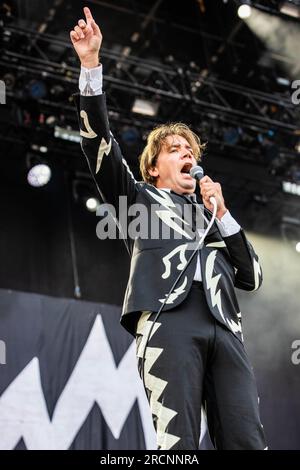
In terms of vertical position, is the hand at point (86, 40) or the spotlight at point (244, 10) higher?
the spotlight at point (244, 10)

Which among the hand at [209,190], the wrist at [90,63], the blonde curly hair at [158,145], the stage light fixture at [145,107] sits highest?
the stage light fixture at [145,107]

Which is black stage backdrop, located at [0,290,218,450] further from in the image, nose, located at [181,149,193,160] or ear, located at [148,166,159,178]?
nose, located at [181,149,193,160]

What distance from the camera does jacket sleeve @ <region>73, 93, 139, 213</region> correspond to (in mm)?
2131

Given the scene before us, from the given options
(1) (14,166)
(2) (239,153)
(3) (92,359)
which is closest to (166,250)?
(3) (92,359)

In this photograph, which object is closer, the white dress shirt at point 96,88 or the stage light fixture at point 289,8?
the white dress shirt at point 96,88

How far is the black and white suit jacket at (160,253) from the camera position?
1.99 m

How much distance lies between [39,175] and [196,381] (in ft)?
15.1

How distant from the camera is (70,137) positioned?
6344mm

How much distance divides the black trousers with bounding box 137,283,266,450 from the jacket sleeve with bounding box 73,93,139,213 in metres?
0.44

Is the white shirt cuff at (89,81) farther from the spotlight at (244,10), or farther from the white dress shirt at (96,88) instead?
the spotlight at (244,10)

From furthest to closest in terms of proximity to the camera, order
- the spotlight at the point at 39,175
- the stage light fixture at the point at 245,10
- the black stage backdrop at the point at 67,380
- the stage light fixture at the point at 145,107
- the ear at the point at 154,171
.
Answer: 1. the stage light fixture at the point at 145,107
2. the spotlight at the point at 39,175
3. the stage light fixture at the point at 245,10
4. the black stage backdrop at the point at 67,380
5. the ear at the point at 154,171

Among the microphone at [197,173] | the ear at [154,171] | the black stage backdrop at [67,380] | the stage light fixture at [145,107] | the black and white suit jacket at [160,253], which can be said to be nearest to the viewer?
the black and white suit jacket at [160,253]

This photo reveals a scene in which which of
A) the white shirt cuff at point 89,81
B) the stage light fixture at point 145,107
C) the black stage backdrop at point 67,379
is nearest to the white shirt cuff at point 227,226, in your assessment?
the white shirt cuff at point 89,81

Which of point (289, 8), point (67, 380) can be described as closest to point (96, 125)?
point (67, 380)
